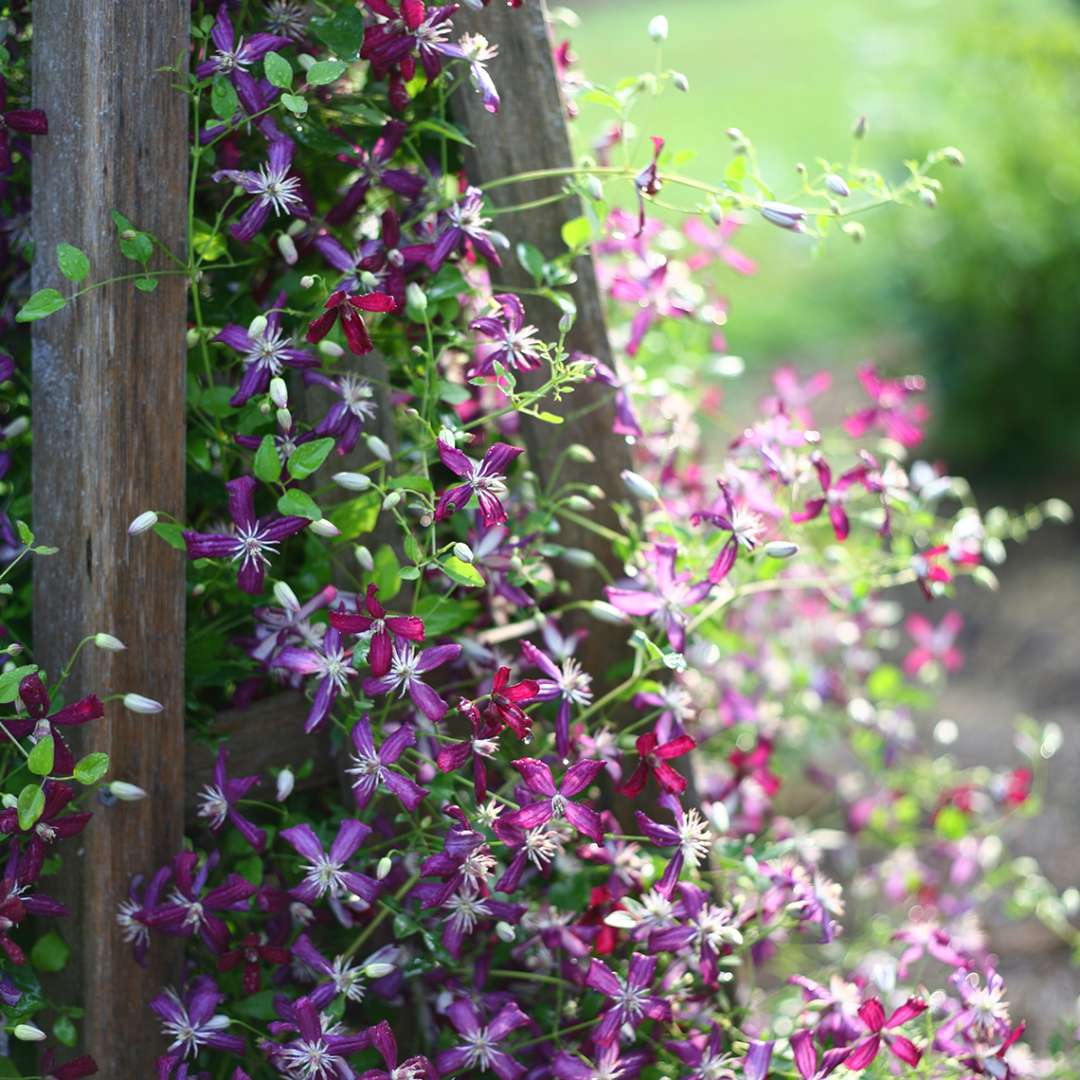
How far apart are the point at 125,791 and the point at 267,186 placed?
0.57 meters

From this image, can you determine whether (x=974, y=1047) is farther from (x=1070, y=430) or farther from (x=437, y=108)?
(x=1070, y=430)

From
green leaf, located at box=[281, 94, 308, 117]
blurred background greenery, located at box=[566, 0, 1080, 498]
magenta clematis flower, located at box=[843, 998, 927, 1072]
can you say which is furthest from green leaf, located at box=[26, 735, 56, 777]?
blurred background greenery, located at box=[566, 0, 1080, 498]

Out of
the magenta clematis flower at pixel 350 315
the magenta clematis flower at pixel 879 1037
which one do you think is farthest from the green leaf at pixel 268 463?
the magenta clematis flower at pixel 879 1037

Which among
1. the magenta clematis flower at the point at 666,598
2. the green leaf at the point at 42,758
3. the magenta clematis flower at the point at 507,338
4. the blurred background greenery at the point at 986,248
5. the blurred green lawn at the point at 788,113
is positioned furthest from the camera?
the blurred green lawn at the point at 788,113

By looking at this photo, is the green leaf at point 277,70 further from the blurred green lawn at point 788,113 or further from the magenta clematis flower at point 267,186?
the blurred green lawn at point 788,113

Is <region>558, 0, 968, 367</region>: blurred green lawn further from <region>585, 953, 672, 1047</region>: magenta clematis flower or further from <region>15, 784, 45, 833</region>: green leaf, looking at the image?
<region>15, 784, 45, 833</region>: green leaf

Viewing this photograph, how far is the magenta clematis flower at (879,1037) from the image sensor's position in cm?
122

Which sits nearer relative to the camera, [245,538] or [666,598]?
[245,538]

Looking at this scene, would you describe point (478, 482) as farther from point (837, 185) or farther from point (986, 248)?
point (986, 248)

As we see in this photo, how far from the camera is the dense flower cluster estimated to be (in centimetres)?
116

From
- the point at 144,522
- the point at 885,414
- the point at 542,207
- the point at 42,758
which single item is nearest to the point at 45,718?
the point at 42,758

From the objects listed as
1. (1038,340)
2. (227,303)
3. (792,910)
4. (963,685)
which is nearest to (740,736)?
(792,910)

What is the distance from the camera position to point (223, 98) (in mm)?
1158

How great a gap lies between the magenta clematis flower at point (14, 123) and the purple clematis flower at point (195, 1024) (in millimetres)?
797
